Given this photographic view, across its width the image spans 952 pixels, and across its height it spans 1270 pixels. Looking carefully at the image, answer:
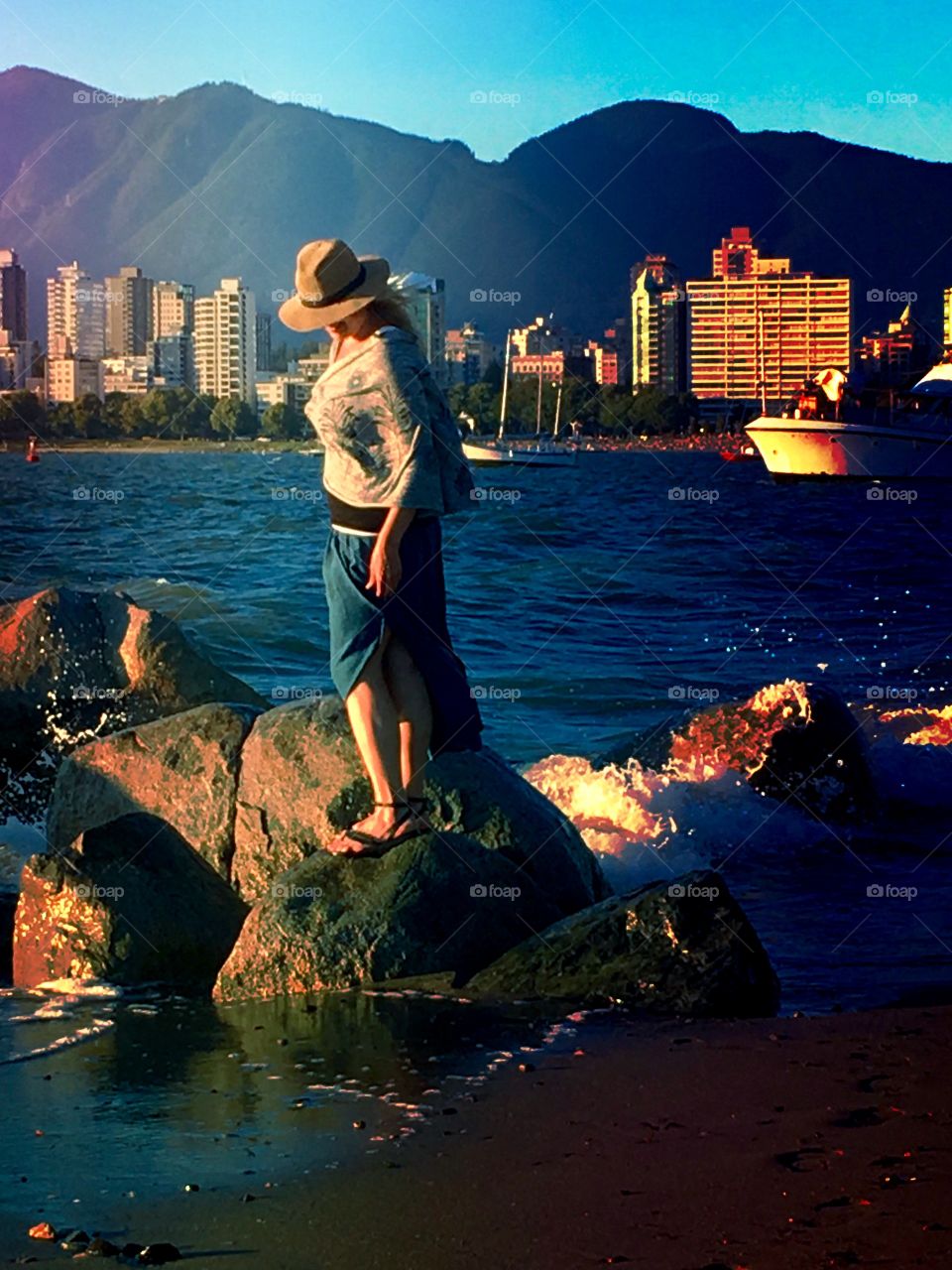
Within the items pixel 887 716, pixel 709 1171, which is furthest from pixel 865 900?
pixel 887 716

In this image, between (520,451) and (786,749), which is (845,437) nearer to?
(520,451)

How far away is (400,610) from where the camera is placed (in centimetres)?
632

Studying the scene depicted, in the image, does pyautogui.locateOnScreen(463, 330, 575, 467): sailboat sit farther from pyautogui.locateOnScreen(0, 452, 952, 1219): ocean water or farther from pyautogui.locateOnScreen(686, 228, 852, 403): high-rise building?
pyautogui.locateOnScreen(0, 452, 952, 1219): ocean water

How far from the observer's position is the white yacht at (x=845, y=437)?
5912 cm

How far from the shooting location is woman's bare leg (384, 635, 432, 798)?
20.9 ft

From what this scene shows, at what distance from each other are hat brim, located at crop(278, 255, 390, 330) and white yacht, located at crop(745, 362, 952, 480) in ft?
175

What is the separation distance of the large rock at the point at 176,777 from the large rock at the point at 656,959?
1.54 meters

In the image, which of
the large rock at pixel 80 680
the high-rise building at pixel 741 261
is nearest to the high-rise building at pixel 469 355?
the high-rise building at pixel 741 261

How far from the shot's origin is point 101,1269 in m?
3.68

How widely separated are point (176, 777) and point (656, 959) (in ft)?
7.60

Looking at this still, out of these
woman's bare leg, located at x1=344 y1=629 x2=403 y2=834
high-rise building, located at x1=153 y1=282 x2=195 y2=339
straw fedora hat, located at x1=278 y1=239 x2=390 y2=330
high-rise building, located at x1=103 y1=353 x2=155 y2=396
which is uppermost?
high-rise building, located at x1=153 y1=282 x2=195 y2=339

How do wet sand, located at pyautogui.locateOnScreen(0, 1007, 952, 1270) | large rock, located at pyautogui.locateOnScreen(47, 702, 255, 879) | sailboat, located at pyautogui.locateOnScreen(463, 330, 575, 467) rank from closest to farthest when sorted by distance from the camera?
wet sand, located at pyautogui.locateOnScreen(0, 1007, 952, 1270) → large rock, located at pyautogui.locateOnScreen(47, 702, 255, 879) → sailboat, located at pyautogui.locateOnScreen(463, 330, 575, 467)

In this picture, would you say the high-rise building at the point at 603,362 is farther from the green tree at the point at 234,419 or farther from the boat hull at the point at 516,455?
the green tree at the point at 234,419

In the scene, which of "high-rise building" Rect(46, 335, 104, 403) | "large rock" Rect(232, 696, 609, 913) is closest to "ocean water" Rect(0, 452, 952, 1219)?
"large rock" Rect(232, 696, 609, 913)
